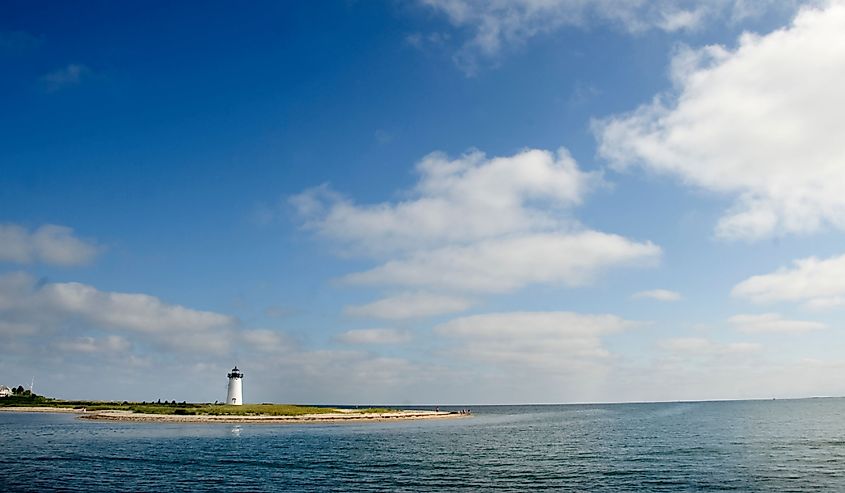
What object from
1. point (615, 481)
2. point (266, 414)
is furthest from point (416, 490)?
point (266, 414)

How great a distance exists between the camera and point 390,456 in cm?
7069

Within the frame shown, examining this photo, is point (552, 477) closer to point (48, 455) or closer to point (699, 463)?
point (699, 463)

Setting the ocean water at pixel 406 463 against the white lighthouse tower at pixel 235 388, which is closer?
the ocean water at pixel 406 463

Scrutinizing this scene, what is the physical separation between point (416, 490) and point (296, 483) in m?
10.0

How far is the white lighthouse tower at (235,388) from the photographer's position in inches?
6476

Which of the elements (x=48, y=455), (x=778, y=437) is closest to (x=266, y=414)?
(x=48, y=455)

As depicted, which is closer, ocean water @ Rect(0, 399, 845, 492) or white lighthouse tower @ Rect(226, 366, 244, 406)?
ocean water @ Rect(0, 399, 845, 492)

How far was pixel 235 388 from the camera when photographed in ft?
545

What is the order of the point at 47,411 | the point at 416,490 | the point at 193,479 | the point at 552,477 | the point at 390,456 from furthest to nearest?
the point at 47,411, the point at 390,456, the point at 552,477, the point at 193,479, the point at 416,490


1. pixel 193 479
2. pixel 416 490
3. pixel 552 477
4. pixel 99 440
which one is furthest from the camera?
pixel 99 440

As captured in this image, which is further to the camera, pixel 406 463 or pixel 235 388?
pixel 235 388

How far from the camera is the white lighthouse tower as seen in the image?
164m

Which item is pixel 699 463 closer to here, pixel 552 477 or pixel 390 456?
pixel 552 477

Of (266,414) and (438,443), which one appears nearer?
(438,443)
